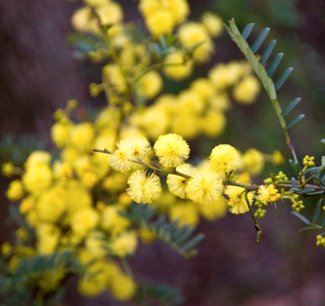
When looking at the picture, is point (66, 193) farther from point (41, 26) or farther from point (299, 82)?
point (299, 82)

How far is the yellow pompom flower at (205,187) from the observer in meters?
0.95

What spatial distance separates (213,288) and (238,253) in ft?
1.20

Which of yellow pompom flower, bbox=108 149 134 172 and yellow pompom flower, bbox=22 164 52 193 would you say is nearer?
yellow pompom flower, bbox=108 149 134 172

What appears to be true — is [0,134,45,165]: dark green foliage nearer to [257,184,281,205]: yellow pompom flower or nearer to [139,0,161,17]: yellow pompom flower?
[139,0,161,17]: yellow pompom flower

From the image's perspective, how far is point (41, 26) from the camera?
235 cm

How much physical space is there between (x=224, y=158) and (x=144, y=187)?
0.14 meters

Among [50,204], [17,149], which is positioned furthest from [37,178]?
[17,149]

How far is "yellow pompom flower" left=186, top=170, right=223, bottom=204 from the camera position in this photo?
0.95 meters

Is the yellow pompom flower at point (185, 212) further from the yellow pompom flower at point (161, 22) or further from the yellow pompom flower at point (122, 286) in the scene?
the yellow pompom flower at point (161, 22)

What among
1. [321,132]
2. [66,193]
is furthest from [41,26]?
[321,132]

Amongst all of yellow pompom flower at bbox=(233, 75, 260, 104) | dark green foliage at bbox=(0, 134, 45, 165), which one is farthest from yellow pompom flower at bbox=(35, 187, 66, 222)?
yellow pompom flower at bbox=(233, 75, 260, 104)

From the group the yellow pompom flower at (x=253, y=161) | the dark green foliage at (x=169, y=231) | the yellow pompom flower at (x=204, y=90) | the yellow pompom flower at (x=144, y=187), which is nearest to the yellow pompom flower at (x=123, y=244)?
the dark green foliage at (x=169, y=231)

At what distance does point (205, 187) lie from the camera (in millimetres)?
950

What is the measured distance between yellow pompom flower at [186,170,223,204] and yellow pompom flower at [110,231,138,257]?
612mm
